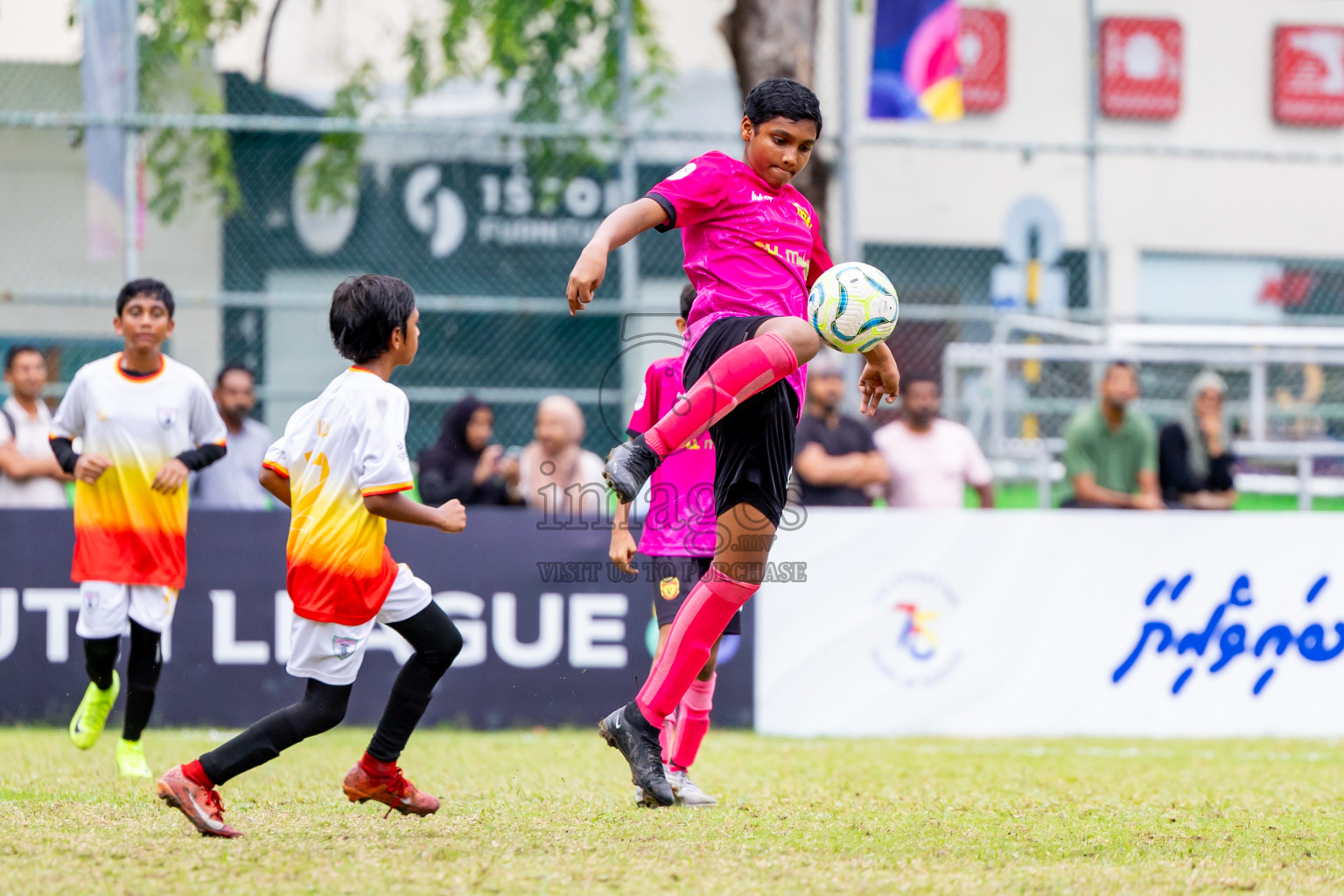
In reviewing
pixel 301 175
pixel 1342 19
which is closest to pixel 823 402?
pixel 301 175

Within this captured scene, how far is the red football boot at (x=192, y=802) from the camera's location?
3.98m

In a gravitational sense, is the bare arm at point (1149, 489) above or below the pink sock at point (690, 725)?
above

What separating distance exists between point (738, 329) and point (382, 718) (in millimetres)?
1515

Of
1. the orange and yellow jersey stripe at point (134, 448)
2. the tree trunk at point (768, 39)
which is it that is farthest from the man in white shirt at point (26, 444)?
the tree trunk at point (768, 39)

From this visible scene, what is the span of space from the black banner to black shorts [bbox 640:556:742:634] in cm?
288

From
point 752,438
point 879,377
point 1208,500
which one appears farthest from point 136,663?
point 1208,500

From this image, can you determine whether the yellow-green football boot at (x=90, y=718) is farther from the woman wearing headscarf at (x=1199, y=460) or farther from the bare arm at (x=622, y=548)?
the woman wearing headscarf at (x=1199, y=460)

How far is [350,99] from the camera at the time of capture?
34.2 ft

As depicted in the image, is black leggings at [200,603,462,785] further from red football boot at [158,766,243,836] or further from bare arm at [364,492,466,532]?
bare arm at [364,492,466,532]

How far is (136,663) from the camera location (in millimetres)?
6160

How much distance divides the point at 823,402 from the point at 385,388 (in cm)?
485

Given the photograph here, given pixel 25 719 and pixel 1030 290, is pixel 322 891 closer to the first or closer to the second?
pixel 25 719

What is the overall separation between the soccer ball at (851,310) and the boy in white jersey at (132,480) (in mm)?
2922

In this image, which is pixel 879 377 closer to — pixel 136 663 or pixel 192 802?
pixel 192 802
